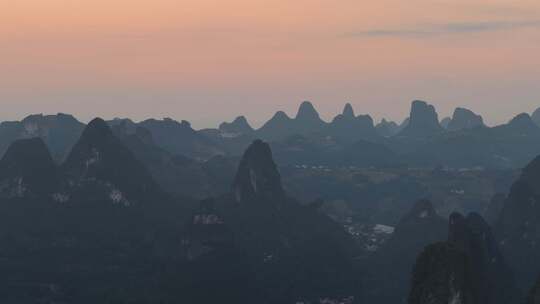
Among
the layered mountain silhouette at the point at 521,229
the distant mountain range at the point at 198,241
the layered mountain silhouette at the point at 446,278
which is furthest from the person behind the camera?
the layered mountain silhouette at the point at 521,229

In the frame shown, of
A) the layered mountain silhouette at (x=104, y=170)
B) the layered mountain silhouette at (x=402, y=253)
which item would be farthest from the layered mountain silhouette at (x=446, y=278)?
the layered mountain silhouette at (x=104, y=170)

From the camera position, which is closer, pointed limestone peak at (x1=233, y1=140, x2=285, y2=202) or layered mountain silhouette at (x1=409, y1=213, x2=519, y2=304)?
layered mountain silhouette at (x1=409, y1=213, x2=519, y2=304)

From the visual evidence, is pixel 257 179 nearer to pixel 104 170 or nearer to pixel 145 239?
pixel 104 170

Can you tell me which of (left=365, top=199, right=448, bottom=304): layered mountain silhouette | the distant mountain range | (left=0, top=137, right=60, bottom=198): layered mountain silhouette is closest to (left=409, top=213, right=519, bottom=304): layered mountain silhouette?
the distant mountain range

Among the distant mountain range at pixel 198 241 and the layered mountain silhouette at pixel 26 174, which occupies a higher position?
the layered mountain silhouette at pixel 26 174

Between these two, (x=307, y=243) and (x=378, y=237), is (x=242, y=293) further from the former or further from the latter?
(x=378, y=237)

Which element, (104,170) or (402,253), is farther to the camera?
(104,170)

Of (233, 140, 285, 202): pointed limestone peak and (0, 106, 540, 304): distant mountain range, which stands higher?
(233, 140, 285, 202): pointed limestone peak

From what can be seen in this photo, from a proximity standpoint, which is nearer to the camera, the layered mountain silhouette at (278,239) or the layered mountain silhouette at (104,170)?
the layered mountain silhouette at (278,239)

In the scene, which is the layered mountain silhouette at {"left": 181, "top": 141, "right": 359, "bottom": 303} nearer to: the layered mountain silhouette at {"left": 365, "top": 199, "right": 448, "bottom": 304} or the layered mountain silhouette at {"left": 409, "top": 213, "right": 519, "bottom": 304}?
the layered mountain silhouette at {"left": 365, "top": 199, "right": 448, "bottom": 304}

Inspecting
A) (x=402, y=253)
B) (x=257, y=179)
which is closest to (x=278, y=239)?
(x=257, y=179)

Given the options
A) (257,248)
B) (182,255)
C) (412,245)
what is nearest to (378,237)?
(412,245)

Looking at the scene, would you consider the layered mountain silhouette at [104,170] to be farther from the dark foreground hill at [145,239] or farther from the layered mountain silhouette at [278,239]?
the layered mountain silhouette at [278,239]
